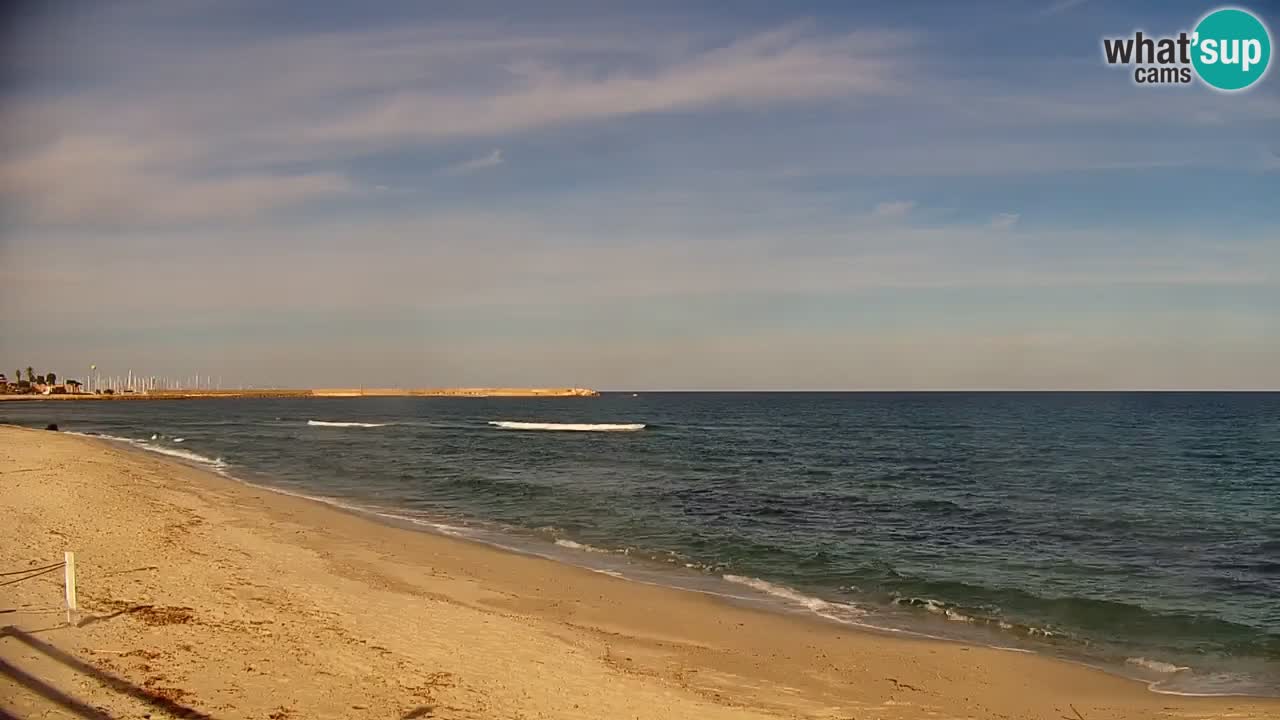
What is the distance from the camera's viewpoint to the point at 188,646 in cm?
1011

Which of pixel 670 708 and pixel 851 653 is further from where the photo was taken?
pixel 851 653

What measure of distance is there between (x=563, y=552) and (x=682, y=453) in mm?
29981

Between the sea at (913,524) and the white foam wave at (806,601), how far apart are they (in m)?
0.06

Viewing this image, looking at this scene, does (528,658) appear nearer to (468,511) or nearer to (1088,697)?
(1088,697)

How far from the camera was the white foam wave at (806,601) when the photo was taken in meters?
14.6

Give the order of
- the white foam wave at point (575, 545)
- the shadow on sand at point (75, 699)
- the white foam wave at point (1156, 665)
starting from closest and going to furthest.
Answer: the shadow on sand at point (75, 699)
the white foam wave at point (1156, 665)
the white foam wave at point (575, 545)

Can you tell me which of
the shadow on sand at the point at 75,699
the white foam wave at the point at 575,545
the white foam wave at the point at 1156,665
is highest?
the shadow on sand at the point at 75,699

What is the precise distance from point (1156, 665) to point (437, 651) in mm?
10067

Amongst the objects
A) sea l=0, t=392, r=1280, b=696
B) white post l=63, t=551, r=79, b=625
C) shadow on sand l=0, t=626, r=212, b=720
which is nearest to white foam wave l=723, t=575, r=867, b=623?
sea l=0, t=392, r=1280, b=696

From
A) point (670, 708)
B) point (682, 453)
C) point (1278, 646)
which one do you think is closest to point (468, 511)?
point (670, 708)

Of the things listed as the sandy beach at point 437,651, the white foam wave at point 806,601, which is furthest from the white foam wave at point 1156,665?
the white foam wave at point 806,601

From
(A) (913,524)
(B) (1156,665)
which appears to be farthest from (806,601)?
(A) (913,524)

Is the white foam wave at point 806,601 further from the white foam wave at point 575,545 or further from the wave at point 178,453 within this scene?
the wave at point 178,453

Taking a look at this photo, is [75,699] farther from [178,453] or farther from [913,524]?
[178,453]
